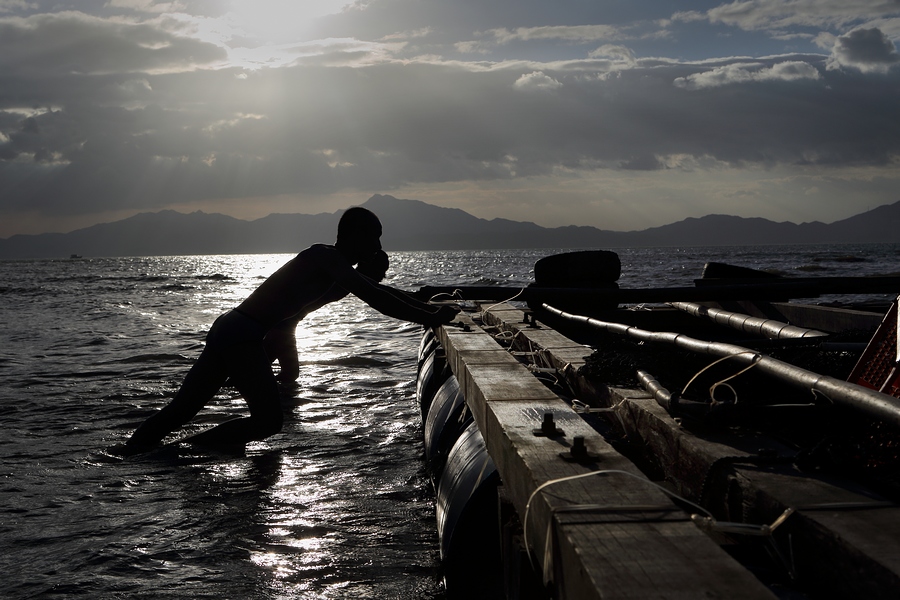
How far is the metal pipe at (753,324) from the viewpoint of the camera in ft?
19.4

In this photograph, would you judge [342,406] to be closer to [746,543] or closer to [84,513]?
[84,513]

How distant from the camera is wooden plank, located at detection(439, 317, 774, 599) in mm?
1661

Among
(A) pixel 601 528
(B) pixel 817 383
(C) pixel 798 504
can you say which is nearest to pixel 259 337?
(B) pixel 817 383

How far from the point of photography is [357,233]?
6289 millimetres

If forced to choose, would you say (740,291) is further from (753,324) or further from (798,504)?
(798,504)

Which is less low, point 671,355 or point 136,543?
point 671,355

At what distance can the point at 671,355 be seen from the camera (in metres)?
4.25

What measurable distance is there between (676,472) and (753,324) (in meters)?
4.16

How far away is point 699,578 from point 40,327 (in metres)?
22.0

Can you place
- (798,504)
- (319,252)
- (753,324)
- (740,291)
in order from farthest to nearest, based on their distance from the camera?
(740,291), (753,324), (319,252), (798,504)

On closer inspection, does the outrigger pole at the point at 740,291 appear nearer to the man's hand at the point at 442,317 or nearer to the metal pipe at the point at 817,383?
the man's hand at the point at 442,317

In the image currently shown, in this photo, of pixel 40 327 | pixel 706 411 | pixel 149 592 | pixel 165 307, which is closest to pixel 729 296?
pixel 706 411

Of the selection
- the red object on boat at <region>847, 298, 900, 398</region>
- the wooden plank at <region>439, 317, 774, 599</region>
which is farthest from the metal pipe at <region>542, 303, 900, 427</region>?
the wooden plank at <region>439, 317, 774, 599</region>

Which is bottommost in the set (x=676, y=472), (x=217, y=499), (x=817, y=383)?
(x=217, y=499)
